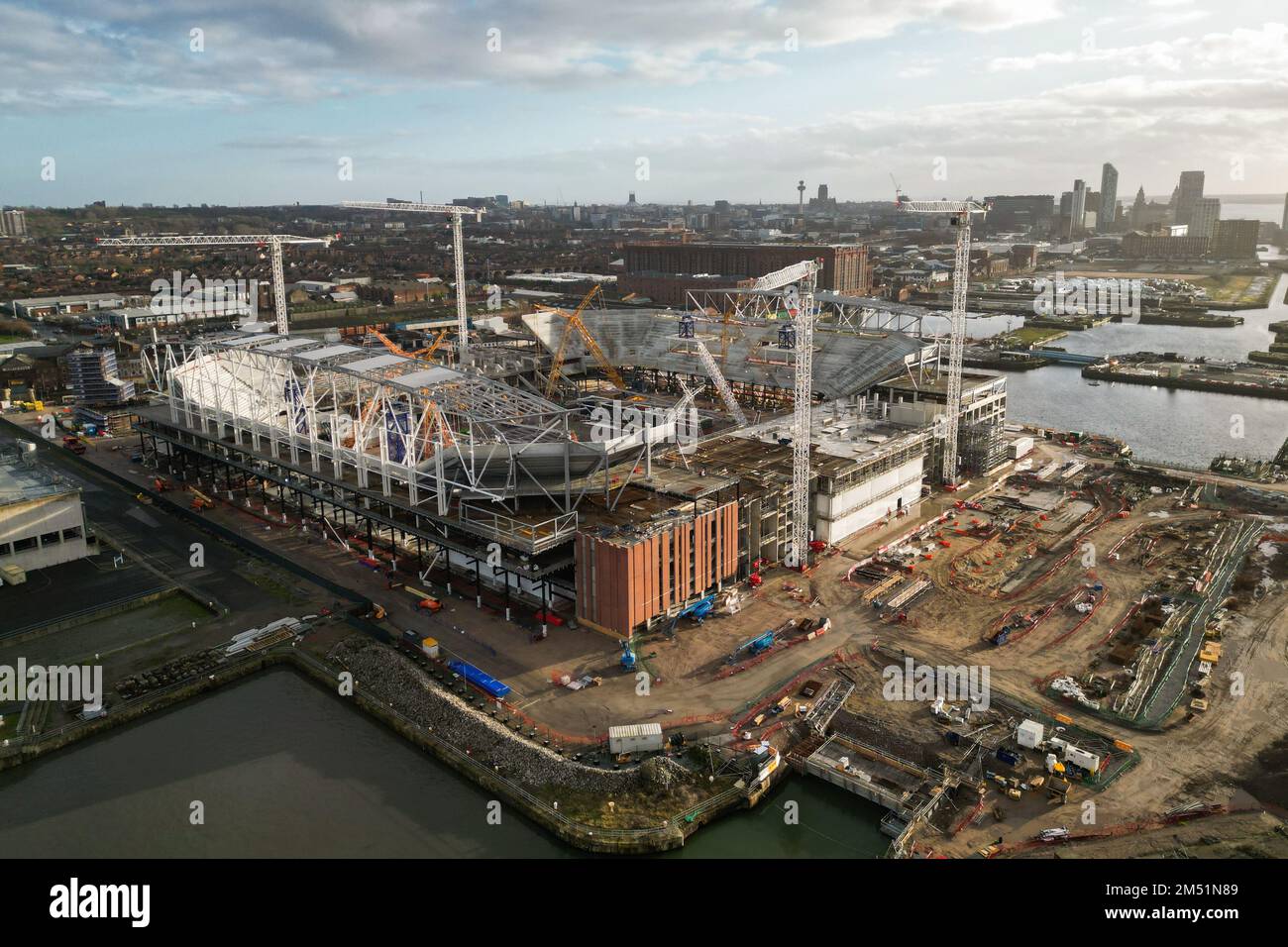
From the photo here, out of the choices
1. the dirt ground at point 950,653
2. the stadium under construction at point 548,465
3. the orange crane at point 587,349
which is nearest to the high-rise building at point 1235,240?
→ the stadium under construction at point 548,465

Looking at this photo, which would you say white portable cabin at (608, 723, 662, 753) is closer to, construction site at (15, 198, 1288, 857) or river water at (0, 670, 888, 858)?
construction site at (15, 198, 1288, 857)

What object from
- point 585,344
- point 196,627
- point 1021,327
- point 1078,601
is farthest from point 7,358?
point 1021,327

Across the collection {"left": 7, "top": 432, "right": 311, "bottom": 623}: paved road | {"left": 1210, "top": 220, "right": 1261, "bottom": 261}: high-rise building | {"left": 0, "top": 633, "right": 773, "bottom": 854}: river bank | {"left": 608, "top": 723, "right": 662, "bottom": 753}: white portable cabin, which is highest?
{"left": 1210, "top": 220, "right": 1261, "bottom": 261}: high-rise building

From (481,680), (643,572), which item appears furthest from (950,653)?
(481,680)

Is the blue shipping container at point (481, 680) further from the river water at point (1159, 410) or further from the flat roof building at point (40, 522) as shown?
the river water at point (1159, 410)

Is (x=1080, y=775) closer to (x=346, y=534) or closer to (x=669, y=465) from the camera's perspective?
(x=669, y=465)

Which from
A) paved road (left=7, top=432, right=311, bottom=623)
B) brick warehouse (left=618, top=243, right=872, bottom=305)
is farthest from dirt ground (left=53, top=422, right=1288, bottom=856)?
brick warehouse (left=618, top=243, right=872, bottom=305)
